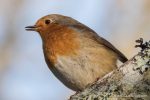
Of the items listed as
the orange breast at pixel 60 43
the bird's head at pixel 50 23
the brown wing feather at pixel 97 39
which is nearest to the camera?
the orange breast at pixel 60 43

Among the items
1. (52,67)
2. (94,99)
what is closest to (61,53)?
(52,67)

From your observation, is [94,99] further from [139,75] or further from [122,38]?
[122,38]

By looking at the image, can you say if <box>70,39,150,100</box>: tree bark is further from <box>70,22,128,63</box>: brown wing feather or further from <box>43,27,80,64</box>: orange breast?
<box>70,22,128,63</box>: brown wing feather

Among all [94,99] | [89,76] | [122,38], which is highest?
[122,38]

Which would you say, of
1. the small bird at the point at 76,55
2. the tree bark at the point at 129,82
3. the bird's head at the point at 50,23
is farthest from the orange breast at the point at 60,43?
the tree bark at the point at 129,82

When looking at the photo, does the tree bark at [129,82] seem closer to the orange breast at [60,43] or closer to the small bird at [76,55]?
the small bird at [76,55]

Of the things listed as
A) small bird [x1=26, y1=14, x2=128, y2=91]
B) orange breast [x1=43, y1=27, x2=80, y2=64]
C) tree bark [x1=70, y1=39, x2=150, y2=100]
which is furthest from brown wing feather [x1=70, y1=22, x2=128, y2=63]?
tree bark [x1=70, y1=39, x2=150, y2=100]
